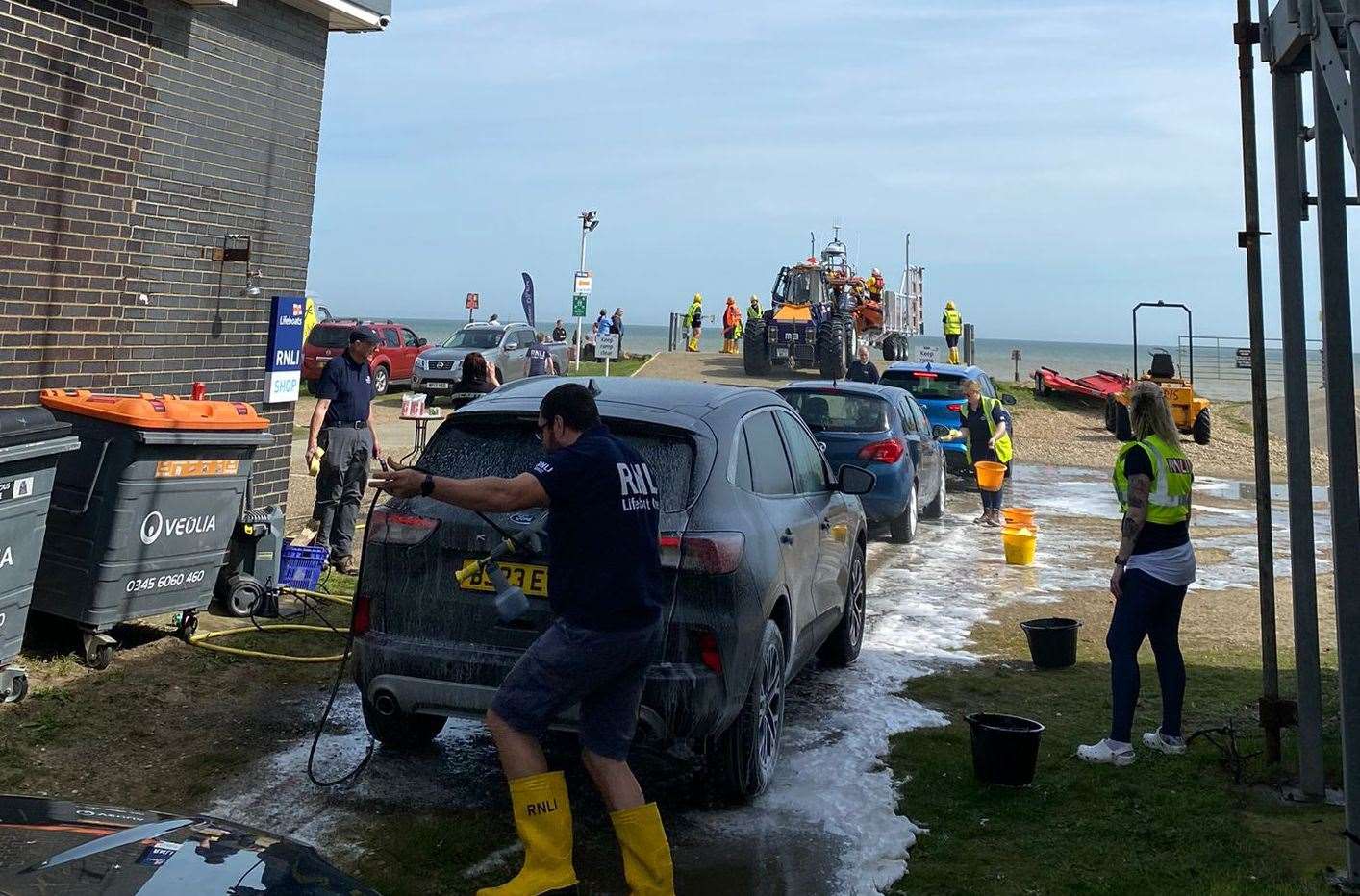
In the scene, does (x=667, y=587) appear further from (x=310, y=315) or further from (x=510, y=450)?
(x=310, y=315)

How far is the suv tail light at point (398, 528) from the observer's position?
4914mm

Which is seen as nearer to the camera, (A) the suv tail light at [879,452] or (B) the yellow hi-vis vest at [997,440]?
(A) the suv tail light at [879,452]

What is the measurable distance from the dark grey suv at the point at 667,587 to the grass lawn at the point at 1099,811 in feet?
2.84

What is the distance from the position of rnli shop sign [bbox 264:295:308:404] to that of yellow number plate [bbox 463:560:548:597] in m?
5.22

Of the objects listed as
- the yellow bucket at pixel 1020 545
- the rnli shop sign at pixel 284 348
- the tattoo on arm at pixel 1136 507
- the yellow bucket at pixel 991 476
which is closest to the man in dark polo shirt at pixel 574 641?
the tattoo on arm at pixel 1136 507

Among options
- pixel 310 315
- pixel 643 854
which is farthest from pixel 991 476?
pixel 310 315

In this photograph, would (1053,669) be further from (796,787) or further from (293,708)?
(293,708)

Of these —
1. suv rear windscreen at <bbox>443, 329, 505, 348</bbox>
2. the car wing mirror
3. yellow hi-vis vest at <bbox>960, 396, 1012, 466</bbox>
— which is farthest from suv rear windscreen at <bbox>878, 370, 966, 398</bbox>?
suv rear windscreen at <bbox>443, 329, 505, 348</bbox>

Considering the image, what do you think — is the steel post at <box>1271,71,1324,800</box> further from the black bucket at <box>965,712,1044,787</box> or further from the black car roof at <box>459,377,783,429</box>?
the black car roof at <box>459,377,783,429</box>

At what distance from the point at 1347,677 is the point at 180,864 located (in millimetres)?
3966

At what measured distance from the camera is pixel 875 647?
804 centimetres

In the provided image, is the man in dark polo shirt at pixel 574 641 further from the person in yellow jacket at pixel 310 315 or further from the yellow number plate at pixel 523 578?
the person in yellow jacket at pixel 310 315

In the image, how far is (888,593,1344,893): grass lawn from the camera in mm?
4477

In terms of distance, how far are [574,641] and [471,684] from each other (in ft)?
3.15
